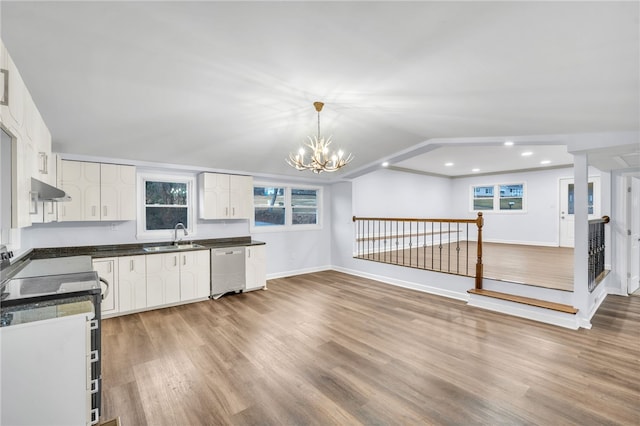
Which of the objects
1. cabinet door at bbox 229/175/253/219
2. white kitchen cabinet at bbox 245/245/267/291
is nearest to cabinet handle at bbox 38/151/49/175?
cabinet door at bbox 229/175/253/219

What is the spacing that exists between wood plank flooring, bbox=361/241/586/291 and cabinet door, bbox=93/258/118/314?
4.43m

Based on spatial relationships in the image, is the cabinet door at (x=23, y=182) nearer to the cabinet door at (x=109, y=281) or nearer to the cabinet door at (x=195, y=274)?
the cabinet door at (x=109, y=281)

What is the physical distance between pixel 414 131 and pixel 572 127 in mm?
1745

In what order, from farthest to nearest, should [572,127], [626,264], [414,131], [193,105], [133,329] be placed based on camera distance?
[626,264] → [414,131] → [133,329] → [572,127] → [193,105]

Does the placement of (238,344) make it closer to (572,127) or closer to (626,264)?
(572,127)

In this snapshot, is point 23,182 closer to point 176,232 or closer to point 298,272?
point 176,232

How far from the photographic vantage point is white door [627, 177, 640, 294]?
4762 millimetres

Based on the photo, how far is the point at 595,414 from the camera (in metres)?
2.03

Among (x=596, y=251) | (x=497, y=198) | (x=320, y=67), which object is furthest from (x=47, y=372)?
(x=497, y=198)

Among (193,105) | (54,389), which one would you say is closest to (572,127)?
(193,105)

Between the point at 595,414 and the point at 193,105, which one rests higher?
the point at 193,105

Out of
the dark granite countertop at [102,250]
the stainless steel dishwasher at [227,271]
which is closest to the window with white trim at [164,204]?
the dark granite countertop at [102,250]

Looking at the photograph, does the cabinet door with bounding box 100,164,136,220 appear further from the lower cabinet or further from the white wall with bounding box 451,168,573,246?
the white wall with bounding box 451,168,573,246

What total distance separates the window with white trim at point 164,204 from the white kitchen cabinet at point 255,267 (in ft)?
3.61
